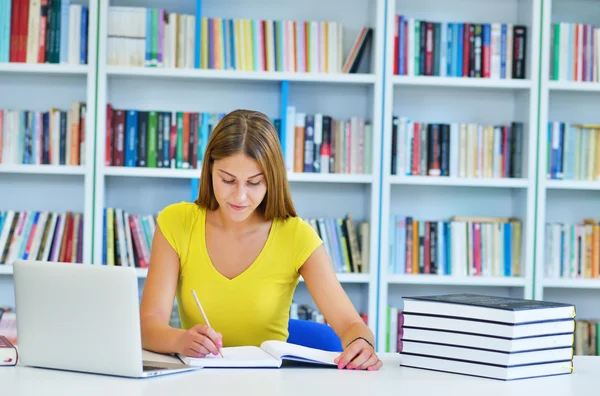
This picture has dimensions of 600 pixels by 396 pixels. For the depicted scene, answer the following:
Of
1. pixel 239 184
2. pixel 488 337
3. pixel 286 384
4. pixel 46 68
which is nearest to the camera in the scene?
pixel 286 384

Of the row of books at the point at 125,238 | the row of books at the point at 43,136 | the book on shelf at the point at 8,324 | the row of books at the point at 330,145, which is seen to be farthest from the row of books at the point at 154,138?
the book on shelf at the point at 8,324

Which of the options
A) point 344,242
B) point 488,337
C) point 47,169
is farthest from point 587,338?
point 47,169

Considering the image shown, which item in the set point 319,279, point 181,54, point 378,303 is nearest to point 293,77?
point 181,54

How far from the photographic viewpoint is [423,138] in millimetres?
3562

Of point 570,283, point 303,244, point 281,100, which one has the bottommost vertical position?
point 570,283

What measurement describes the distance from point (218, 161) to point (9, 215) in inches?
66.5

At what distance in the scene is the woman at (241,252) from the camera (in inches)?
81.0

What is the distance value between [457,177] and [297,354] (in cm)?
207

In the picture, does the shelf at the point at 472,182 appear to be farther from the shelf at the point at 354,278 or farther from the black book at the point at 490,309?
the black book at the point at 490,309

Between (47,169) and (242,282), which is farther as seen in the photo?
(47,169)

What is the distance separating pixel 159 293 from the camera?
2.06 meters

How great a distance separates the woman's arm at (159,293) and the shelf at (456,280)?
157 cm

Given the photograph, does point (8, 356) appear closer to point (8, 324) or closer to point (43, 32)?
point (8, 324)

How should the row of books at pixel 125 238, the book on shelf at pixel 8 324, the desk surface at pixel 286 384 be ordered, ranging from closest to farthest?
the desk surface at pixel 286 384 < the book on shelf at pixel 8 324 < the row of books at pixel 125 238
